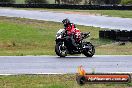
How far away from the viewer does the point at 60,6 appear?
201 feet

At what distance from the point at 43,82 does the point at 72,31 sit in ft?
24.1

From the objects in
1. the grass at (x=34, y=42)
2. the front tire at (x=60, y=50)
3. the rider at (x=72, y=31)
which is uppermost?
the rider at (x=72, y=31)

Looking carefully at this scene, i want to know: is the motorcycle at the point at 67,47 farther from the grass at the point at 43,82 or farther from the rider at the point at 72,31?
the grass at the point at 43,82

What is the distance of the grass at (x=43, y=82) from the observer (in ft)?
36.6

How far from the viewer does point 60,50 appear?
18.7m

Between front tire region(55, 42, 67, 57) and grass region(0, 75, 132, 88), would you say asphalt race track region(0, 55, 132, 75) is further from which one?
grass region(0, 75, 132, 88)

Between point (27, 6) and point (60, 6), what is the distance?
497 cm

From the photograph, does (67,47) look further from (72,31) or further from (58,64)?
(58,64)

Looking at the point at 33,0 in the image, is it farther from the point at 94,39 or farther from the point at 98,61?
the point at 98,61

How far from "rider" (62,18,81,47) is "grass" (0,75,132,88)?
20.6 feet

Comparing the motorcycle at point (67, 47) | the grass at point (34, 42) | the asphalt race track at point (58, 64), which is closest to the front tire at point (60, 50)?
the motorcycle at point (67, 47)

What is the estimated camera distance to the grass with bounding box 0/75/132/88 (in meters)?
11.2

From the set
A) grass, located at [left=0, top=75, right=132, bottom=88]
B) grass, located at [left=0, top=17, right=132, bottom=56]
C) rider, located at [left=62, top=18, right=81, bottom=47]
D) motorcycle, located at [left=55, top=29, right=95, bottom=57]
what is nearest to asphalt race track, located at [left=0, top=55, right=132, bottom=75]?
motorcycle, located at [left=55, top=29, right=95, bottom=57]

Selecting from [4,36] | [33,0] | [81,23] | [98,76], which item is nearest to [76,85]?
[98,76]
